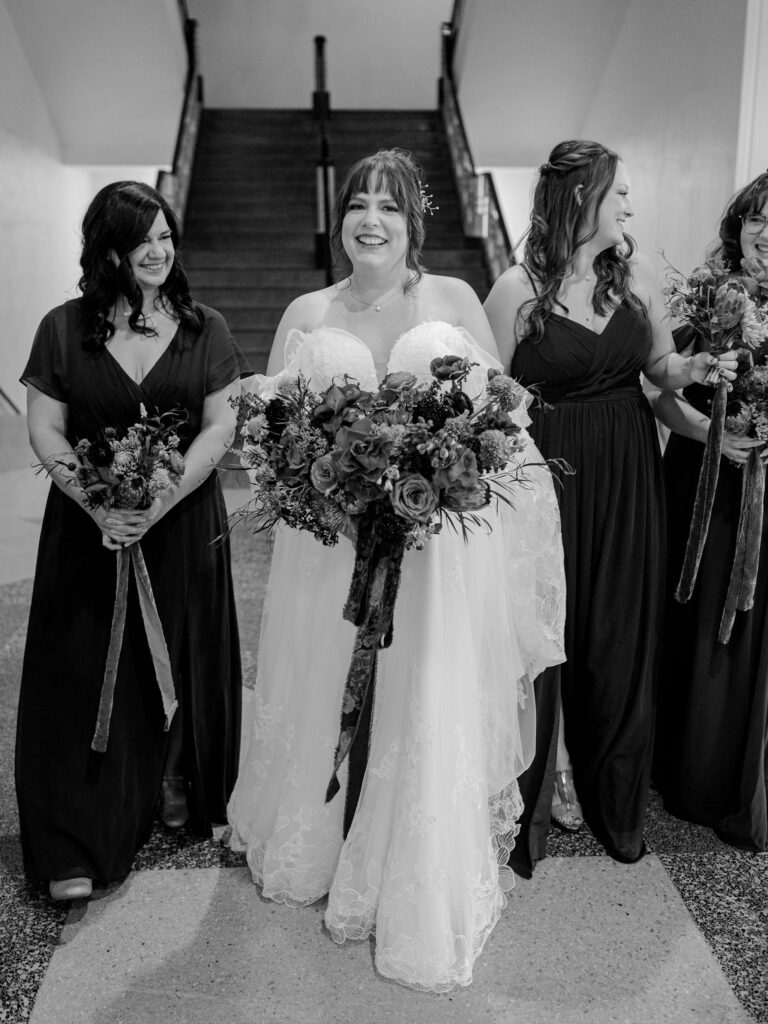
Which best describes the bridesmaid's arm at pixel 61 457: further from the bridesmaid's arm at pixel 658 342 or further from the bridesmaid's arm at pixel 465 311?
the bridesmaid's arm at pixel 658 342

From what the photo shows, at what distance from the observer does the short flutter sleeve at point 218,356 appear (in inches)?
109

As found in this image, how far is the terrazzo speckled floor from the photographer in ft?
7.58

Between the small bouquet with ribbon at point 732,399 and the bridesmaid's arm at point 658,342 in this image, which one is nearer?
the small bouquet with ribbon at point 732,399

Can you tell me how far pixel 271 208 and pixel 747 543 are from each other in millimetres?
9781

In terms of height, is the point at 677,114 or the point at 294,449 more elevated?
the point at 677,114

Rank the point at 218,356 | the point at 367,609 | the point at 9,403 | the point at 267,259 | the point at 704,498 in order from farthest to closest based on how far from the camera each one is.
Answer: the point at 267,259
the point at 9,403
the point at 704,498
the point at 218,356
the point at 367,609

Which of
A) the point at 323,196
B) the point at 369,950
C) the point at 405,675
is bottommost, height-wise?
the point at 369,950

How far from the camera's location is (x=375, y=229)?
2.49 meters

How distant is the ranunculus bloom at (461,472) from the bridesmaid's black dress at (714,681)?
53.8 inches

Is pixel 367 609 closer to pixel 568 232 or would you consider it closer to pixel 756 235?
pixel 568 232

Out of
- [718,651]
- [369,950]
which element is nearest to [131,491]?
[369,950]

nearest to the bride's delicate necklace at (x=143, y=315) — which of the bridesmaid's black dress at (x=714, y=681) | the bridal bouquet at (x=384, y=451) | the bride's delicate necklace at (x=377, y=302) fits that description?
the bride's delicate necklace at (x=377, y=302)

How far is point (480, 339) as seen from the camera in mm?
2621

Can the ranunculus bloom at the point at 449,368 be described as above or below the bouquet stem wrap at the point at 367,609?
above
